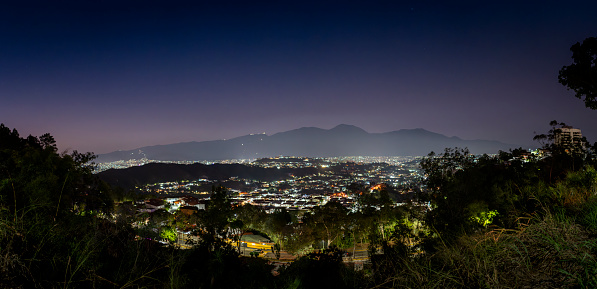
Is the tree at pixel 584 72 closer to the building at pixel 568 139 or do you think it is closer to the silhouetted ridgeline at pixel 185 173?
the building at pixel 568 139

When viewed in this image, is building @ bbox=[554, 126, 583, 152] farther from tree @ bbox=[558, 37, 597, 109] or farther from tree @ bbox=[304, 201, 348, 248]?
tree @ bbox=[304, 201, 348, 248]

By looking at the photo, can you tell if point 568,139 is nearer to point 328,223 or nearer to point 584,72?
point 584,72

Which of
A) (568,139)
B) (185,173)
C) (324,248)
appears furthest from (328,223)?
(185,173)

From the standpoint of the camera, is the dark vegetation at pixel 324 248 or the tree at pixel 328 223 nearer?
the dark vegetation at pixel 324 248

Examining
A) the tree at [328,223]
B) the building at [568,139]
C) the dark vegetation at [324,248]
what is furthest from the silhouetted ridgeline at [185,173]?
the building at [568,139]

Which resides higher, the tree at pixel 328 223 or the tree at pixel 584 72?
the tree at pixel 584 72
